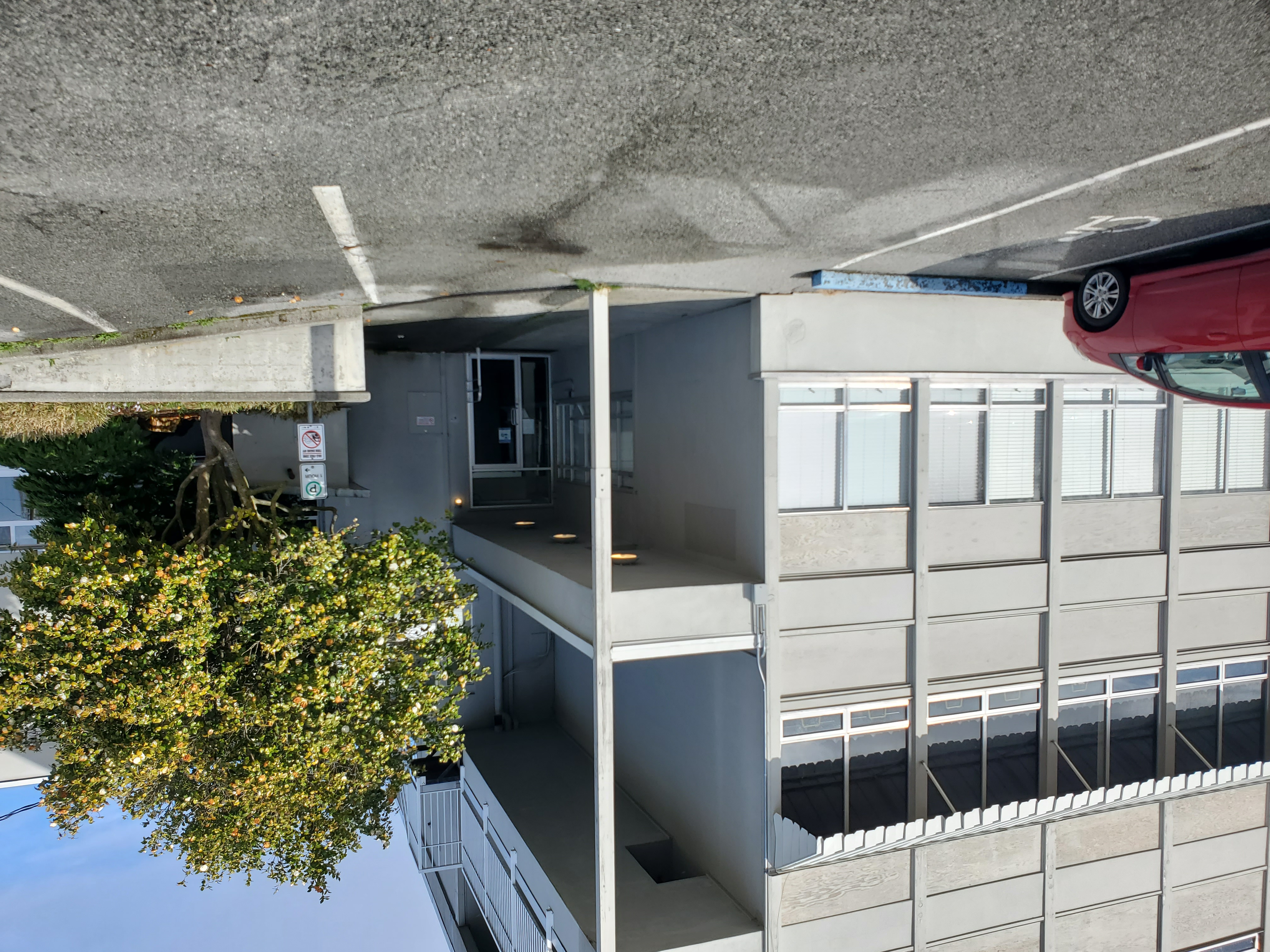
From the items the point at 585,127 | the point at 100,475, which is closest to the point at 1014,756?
the point at 585,127

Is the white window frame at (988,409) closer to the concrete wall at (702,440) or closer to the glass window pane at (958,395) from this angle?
the glass window pane at (958,395)

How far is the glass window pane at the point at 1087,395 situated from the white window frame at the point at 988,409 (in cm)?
37

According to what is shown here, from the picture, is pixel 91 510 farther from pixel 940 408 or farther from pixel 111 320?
pixel 940 408

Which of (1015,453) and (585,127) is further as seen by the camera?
(1015,453)

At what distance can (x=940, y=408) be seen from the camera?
34.9 feet

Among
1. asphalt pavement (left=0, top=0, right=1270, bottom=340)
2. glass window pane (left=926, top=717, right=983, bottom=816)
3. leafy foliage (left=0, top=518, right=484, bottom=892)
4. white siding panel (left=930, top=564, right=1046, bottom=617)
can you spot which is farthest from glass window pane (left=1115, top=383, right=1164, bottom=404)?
leafy foliage (left=0, top=518, right=484, bottom=892)

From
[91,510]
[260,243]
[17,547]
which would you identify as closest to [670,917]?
[260,243]

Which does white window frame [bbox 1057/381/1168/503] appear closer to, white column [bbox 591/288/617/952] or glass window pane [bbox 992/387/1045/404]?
glass window pane [bbox 992/387/1045/404]

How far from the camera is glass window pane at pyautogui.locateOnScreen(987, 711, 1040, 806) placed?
35.6 feet

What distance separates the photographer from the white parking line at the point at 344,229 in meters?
5.18

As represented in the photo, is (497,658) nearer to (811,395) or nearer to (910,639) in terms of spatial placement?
(910,639)

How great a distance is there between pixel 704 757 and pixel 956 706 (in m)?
3.59

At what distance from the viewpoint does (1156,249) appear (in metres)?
8.12

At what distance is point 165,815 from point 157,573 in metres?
3.67
